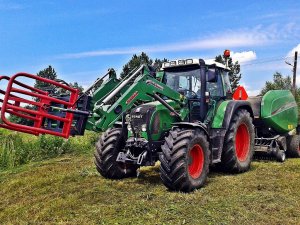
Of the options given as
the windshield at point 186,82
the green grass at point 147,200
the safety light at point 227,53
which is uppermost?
the safety light at point 227,53

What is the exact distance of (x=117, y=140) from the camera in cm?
775

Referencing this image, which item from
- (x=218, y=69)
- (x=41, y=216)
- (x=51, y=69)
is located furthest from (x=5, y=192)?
(x=51, y=69)

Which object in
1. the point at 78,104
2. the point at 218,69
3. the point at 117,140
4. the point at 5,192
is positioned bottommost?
the point at 5,192

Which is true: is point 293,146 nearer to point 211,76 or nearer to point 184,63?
point 211,76

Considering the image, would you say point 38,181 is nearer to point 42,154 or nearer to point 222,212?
point 222,212

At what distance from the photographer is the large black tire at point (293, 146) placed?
1109 centimetres

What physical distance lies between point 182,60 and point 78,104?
2.63m

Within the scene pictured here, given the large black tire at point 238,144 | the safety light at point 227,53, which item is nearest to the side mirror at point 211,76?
the large black tire at point 238,144

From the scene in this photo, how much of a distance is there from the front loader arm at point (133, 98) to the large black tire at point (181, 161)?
77cm

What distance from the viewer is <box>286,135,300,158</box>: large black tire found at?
Result: 11.1 meters

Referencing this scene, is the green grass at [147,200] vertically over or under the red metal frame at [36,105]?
under

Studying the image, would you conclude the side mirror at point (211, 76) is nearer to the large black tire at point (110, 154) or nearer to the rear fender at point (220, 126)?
the rear fender at point (220, 126)

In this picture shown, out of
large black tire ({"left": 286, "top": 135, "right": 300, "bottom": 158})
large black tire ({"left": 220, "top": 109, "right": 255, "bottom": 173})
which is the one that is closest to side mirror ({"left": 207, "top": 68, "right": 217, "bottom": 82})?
large black tire ({"left": 220, "top": 109, "right": 255, "bottom": 173})

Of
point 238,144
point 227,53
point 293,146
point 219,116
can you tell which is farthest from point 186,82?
point 293,146
